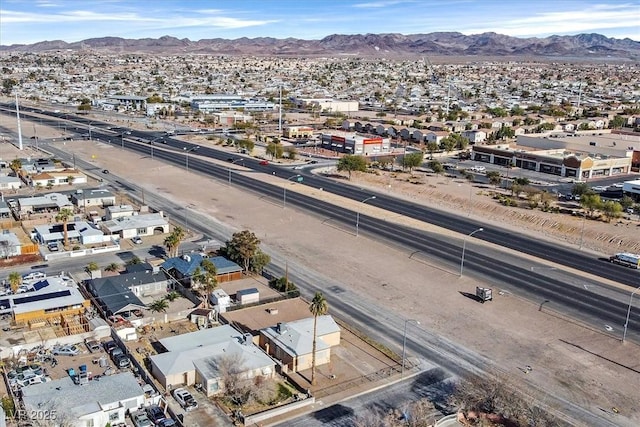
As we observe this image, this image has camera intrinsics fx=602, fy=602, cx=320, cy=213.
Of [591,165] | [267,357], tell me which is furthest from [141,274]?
[591,165]

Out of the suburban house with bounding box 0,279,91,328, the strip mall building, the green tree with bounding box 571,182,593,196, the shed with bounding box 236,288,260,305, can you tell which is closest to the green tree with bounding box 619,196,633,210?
the green tree with bounding box 571,182,593,196

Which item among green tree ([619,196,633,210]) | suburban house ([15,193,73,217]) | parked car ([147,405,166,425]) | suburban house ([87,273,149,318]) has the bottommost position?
parked car ([147,405,166,425])

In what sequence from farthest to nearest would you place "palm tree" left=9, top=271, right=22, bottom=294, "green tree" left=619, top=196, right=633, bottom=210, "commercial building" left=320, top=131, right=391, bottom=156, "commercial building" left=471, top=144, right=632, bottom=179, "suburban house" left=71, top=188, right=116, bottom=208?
"commercial building" left=320, top=131, right=391, bottom=156 < "commercial building" left=471, top=144, right=632, bottom=179 < "green tree" left=619, top=196, right=633, bottom=210 < "suburban house" left=71, top=188, right=116, bottom=208 < "palm tree" left=9, top=271, right=22, bottom=294

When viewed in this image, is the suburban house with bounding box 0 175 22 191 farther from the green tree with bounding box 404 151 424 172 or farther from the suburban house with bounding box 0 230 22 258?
the green tree with bounding box 404 151 424 172

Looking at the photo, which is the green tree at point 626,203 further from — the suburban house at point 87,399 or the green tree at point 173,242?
the suburban house at point 87,399

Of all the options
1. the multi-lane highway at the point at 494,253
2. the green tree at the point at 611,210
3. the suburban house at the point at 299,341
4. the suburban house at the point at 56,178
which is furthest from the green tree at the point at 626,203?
the suburban house at the point at 56,178

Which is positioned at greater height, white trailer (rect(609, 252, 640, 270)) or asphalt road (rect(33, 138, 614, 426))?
white trailer (rect(609, 252, 640, 270))
